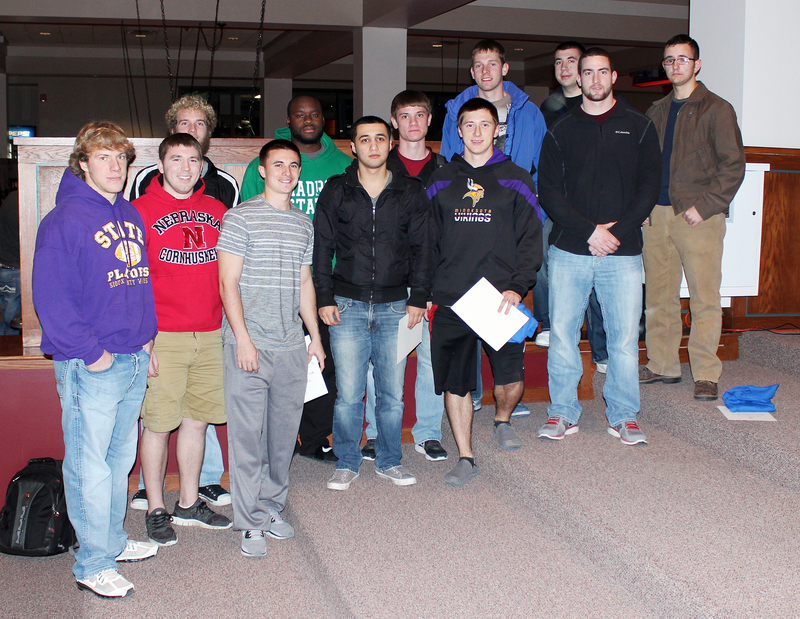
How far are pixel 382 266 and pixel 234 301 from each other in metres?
0.67

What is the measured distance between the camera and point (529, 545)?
2596 mm

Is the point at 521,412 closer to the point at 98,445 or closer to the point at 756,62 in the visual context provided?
the point at 98,445

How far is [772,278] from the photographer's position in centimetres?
445

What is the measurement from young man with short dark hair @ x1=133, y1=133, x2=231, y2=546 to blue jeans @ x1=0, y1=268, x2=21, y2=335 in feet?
10.9

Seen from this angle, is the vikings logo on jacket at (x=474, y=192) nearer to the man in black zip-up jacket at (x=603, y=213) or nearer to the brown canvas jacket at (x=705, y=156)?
the man in black zip-up jacket at (x=603, y=213)

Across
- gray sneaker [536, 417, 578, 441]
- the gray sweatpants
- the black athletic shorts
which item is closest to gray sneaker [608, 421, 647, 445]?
gray sneaker [536, 417, 578, 441]

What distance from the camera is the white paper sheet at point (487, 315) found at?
115 inches

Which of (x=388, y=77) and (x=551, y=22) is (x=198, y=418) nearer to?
(x=388, y=77)

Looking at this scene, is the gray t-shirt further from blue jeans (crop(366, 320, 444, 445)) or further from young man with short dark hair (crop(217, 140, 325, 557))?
blue jeans (crop(366, 320, 444, 445))

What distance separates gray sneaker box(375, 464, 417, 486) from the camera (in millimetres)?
3135

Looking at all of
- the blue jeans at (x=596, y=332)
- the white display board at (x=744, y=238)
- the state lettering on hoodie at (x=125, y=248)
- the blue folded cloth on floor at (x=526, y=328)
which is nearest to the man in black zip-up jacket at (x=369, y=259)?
the blue folded cloth on floor at (x=526, y=328)

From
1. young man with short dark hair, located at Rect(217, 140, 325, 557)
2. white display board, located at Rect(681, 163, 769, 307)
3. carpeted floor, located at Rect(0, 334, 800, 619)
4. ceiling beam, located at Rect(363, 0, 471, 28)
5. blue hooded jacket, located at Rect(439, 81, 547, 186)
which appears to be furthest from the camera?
ceiling beam, located at Rect(363, 0, 471, 28)

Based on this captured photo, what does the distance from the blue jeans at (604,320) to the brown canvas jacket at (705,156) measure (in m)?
0.52

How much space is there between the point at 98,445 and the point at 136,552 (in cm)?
61
